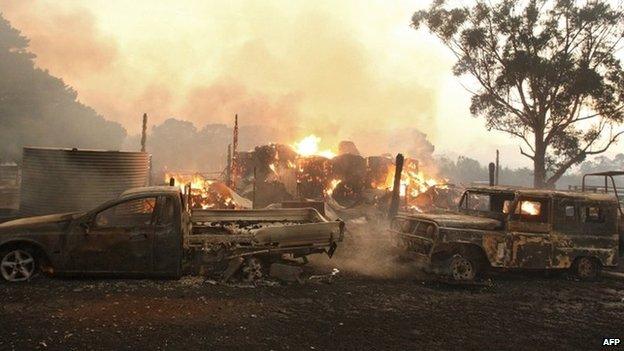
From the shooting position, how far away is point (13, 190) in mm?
23391

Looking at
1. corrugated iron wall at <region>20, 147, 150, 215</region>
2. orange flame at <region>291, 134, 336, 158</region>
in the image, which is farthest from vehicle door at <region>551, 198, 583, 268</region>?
orange flame at <region>291, 134, 336, 158</region>

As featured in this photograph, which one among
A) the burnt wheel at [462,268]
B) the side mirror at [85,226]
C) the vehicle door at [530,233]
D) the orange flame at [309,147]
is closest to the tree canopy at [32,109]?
the orange flame at [309,147]

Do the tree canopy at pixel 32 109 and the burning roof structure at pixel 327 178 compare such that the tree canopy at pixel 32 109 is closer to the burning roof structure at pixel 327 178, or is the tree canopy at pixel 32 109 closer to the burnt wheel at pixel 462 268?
the burning roof structure at pixel 327 178

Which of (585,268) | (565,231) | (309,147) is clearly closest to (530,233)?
(565,231)

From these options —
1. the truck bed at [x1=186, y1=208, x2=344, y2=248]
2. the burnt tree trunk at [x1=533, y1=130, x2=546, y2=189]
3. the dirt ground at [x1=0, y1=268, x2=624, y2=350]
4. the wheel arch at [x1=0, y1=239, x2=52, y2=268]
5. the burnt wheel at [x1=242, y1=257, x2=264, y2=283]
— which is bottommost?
the dirt ground at [x1=0, y1=268, x2=624, y2=350]

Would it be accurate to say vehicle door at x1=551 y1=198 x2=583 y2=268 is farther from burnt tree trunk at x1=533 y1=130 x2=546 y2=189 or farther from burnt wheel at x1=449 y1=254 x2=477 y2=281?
burnt tree trunk at x1=533 y1=130 x2=546 y2=189

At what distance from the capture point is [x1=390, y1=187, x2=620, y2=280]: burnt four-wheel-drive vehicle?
9.16 meters

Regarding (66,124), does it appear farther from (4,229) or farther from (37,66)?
(4,229)

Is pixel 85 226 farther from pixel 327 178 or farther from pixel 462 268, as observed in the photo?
pixel 327 178

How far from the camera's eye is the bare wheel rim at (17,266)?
745 centimetres

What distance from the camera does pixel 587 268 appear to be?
10078 mm

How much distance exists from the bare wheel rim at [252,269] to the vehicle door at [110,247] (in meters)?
1.74

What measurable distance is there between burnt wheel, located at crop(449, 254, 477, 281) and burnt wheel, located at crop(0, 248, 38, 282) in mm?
7739

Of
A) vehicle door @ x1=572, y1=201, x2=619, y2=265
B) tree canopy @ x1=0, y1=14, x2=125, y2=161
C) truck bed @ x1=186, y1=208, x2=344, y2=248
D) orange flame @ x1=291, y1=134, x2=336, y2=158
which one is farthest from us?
orange flame @ x1=291, y1=134, x2=336, y2=158
